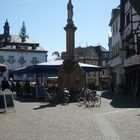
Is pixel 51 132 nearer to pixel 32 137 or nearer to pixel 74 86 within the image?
→ pixel 32 137

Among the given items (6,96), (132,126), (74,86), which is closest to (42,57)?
(74,86)

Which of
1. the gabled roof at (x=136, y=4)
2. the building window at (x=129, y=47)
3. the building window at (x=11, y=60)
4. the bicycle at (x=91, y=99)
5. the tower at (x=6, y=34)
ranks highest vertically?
the tower at (x=6, y=34)

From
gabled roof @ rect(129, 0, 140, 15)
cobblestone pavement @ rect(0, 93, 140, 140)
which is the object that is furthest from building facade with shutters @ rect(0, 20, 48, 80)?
cobblestone pavement @ rect(0, 93, 140, 140)

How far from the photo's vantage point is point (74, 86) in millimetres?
31875

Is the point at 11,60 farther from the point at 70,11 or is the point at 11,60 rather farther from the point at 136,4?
the point at 70,11

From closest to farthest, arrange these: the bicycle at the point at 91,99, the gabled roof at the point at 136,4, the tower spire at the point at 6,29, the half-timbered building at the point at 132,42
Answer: the bicycle at the point at 91,99 → the half-timbered building at the point at 132,42 → the gabled roof at the point at 136,4 → the tower spire at the point at 6,29

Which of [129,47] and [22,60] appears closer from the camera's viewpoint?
[129,47]

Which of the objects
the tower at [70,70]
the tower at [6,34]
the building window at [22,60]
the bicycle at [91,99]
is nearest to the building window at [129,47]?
the tower at [70,70]

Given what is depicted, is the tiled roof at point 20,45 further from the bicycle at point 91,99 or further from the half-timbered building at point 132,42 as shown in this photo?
the bicycle at point 91,99

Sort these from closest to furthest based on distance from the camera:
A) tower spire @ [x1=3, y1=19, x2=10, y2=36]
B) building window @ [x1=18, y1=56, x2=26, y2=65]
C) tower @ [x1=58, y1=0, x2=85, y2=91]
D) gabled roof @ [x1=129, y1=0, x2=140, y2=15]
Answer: tower @ [x1=58, y1=0, x2=85, y2=91], gabled roof @ [x1=129, y1=0, x2=140, y2=15], building window @ [x1=18, y1=56, x2=26, y2=65], tower spire @ [x1=3, y1=19, x2=10, y2=36]

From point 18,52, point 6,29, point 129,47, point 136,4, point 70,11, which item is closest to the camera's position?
point 70,11

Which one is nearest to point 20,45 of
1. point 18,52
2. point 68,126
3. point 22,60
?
point 18,52

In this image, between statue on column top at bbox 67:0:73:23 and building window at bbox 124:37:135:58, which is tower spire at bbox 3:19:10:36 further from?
statue on column top at bbox 67:0:73:23

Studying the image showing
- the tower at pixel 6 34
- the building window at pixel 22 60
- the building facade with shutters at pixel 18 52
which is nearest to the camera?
the building facade with shutters at pixel 18 52
